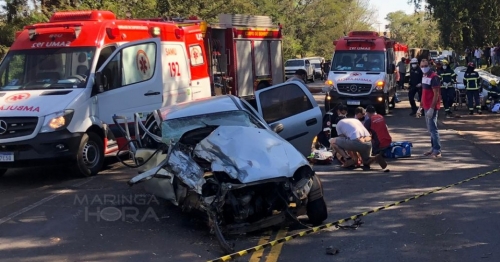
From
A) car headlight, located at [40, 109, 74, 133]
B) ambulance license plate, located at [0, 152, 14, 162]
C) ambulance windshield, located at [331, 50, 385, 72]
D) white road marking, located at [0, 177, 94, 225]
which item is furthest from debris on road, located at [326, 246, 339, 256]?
ambulance windshield, located at [331, 50, 385, 72]

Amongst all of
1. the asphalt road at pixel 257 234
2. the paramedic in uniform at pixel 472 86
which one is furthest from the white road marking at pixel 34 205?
the paramedic in uniform at pixel 472 86

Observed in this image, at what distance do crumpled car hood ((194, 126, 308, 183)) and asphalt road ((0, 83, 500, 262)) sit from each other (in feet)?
2.42

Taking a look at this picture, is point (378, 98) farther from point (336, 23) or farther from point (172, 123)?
point (336, 23)

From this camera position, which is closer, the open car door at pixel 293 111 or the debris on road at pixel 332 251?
the debris on road at pixel 332 251

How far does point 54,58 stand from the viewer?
34.9 feet

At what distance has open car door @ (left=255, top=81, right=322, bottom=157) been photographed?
10734mm

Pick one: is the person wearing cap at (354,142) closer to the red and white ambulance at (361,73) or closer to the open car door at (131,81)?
the open car door at (131,81)

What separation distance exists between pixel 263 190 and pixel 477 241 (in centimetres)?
232

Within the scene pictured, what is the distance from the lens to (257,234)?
6.96m

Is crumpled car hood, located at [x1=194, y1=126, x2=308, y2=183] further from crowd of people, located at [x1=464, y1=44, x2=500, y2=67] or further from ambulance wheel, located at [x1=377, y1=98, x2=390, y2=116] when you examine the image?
crowd of people, located at [x1=464, y1=44, x2=500, y2=67]

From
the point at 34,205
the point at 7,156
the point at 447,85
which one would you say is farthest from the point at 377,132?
the point at 447,85

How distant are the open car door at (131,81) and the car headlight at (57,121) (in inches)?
31.0

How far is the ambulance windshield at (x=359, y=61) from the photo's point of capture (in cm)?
1956

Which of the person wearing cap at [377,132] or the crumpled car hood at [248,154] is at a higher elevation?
the crumpled car hood at [248,154]
